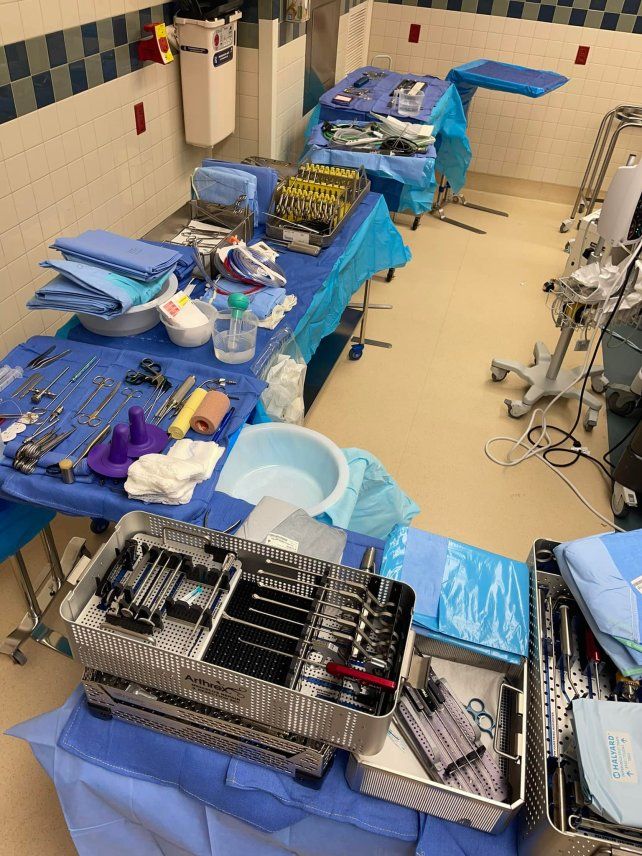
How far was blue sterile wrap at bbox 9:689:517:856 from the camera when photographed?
1.09 meters

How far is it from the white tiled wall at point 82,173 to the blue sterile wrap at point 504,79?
7.47 feet

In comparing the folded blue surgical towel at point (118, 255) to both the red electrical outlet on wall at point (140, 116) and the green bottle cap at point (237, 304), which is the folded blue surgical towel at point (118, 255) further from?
the red electrical outlet on wall at point (140, 116)

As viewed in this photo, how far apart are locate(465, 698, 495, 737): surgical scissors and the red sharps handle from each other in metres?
0.30

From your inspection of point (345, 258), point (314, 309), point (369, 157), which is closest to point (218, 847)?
point (314, 309)

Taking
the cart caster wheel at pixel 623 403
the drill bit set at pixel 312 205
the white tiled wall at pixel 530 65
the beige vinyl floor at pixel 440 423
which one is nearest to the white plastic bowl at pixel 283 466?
the beige vinyl floor at pixel 440 423

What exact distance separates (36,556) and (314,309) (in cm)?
142

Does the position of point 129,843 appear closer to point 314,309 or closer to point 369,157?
point 314,309

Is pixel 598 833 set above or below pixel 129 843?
above

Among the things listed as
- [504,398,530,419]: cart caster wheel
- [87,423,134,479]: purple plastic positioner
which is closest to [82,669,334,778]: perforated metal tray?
[87,423,134,479]: purple plastic positioner

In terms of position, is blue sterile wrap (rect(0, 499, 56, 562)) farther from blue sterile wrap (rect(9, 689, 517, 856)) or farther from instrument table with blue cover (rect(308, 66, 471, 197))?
instrument table with blue cover (rect(308, 66, 471, 197))

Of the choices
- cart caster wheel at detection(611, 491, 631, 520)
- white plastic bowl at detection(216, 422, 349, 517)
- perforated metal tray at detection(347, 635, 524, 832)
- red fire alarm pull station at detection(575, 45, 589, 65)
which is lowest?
cart caster wheel at detection(611, 491, 631, 520)

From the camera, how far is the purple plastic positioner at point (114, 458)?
5.04ft

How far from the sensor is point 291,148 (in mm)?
4359

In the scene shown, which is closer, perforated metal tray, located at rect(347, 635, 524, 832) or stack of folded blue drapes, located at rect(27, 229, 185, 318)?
perforated metal tray, located at rect(347, 635, 524, 832)
